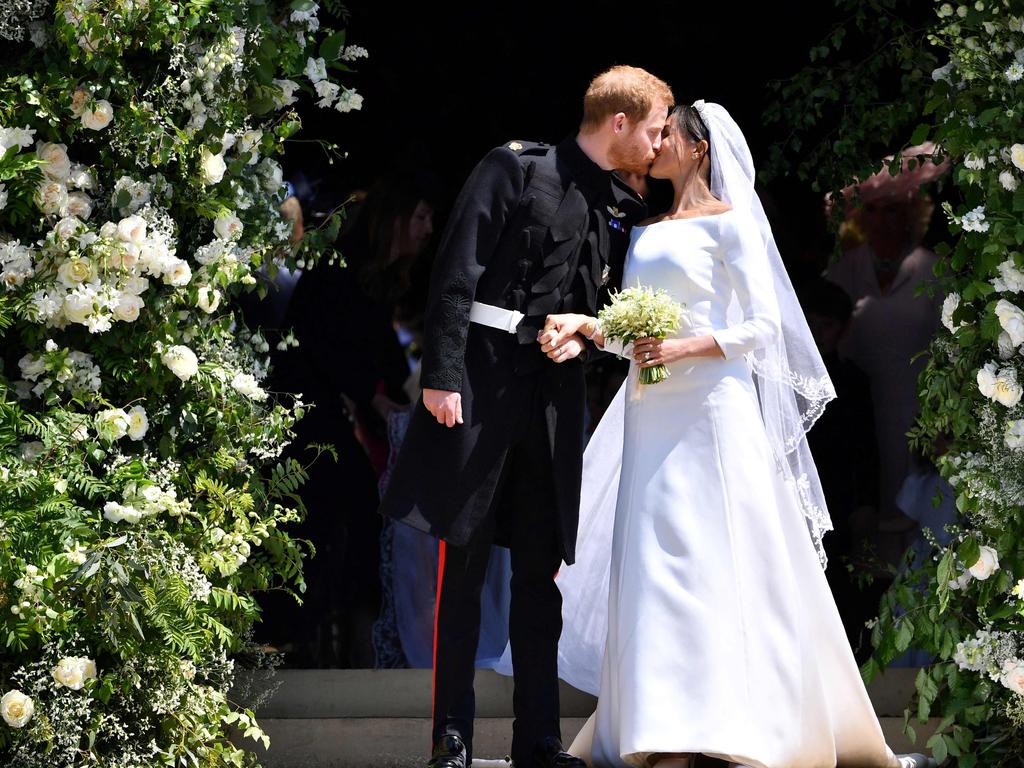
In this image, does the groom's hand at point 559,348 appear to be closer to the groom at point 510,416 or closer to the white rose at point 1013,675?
the groom at point 510,416

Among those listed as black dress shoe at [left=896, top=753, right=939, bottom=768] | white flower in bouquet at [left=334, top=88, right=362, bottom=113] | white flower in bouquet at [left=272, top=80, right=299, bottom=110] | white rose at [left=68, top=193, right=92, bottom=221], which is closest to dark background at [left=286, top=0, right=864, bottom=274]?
white flower in bouquet at [left=334, top=88, right=362, bottom=113]

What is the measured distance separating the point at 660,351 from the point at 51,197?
6.10 ft

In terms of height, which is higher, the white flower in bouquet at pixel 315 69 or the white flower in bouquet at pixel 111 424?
the white flower in bouquet at pixel 315 69

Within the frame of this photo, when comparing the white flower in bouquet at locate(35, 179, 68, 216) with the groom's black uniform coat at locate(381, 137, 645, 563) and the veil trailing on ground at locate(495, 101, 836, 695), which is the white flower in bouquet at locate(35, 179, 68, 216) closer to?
the groom's black uniform coat at locate(381, 137, 645, 563)

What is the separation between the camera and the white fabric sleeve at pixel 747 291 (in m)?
4.06

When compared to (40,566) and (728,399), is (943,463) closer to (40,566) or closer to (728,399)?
(728,399)

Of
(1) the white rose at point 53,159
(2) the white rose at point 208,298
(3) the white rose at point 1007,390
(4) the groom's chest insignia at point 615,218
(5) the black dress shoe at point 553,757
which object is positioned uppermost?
(1) the white rose at point 53,159

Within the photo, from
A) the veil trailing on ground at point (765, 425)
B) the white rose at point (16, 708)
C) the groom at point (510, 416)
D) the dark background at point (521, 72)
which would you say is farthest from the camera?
the dark background at point (521, 72)

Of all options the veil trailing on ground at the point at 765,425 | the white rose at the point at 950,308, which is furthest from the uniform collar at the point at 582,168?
the white rose at the point at 950,308

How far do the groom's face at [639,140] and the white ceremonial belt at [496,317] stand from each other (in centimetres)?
61

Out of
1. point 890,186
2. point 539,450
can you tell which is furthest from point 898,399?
point 539,450

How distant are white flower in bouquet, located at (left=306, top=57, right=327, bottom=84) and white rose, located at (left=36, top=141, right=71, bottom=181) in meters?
0.83

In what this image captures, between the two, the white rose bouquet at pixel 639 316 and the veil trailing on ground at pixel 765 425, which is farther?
the veil trailing on ground at pixel 765 425

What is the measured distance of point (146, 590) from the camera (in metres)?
3.72
